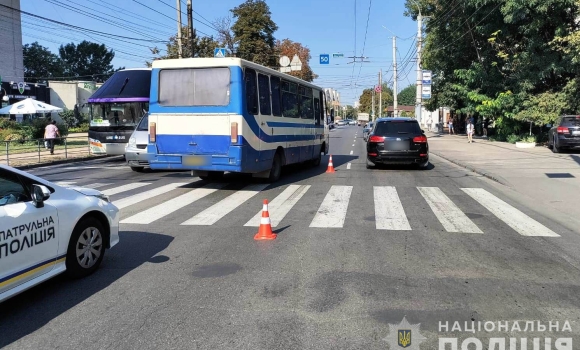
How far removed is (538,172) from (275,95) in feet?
27.9

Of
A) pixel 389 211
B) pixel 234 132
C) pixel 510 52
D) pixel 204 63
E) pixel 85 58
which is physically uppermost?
pixel 85 58

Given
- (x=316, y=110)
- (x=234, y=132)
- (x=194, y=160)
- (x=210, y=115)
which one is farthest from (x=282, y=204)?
(x=316, y=110)

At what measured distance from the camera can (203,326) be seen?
4.04 metres

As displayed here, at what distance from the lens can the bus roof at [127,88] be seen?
19.3 meters

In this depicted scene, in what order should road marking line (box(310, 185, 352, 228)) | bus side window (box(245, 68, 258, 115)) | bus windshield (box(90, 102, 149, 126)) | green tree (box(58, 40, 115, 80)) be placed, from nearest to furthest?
road marking line (box(310, 185, 352, 228)) < bus side window (box(245, 68, 258, 115)) < bus windshield (box(90, 102, 149, 126)) < green tree (box(58, 40, 115, 80))

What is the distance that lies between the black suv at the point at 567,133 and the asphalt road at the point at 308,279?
41.4ft

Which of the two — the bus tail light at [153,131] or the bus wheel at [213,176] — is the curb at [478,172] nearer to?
the bus wheel at [213,176]

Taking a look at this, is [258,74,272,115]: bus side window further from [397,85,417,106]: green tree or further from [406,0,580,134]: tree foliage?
[397,85,417,106]: green tree

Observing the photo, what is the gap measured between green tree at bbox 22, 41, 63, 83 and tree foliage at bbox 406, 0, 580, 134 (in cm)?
7325

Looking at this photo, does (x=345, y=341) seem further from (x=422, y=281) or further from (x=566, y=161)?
(x=566, y=161)

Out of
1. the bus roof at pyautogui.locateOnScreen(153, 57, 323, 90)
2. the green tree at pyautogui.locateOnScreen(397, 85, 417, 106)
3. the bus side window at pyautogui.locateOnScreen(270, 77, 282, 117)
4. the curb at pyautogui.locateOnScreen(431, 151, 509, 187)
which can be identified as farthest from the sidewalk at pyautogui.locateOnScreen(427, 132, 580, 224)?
the green tree at pyautogui.locateOnScreen(397, 85, 417, 106)

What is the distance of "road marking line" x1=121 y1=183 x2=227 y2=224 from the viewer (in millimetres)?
8320

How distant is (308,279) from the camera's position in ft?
17.1

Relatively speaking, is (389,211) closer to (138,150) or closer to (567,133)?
(138,150)
